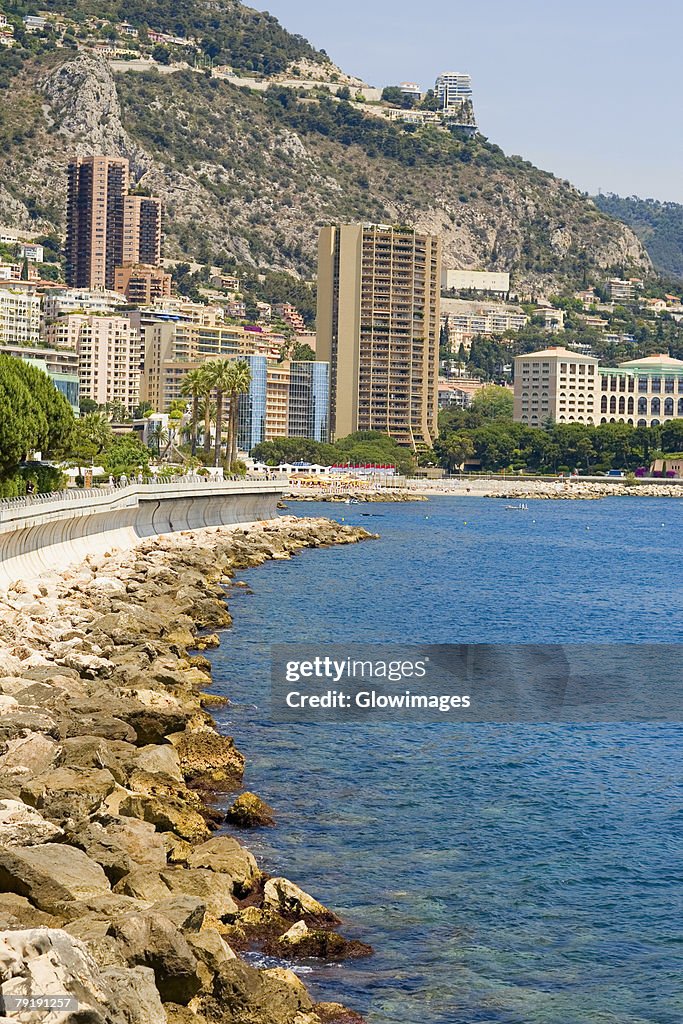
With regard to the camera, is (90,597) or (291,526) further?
(291,526)

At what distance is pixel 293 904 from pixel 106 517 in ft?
163

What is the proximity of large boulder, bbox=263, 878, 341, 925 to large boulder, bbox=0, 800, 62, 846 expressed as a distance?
298cm

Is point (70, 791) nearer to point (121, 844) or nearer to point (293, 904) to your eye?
point (121, 844)

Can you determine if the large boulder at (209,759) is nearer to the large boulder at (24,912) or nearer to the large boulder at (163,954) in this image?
the large boulder at (24,912)

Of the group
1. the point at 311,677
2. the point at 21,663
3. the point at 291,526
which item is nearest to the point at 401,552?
the point at 291,526

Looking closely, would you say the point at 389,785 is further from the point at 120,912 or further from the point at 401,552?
the point at 401,552

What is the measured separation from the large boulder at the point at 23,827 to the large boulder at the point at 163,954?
344 centimetres

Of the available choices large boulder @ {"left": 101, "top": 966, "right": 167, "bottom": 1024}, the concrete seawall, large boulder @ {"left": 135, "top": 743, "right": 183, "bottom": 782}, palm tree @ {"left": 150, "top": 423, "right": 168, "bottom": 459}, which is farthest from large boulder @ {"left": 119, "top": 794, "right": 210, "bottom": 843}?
palm tree @ {"left": 150, "top": 423, "right": 168, "bottom": 459}

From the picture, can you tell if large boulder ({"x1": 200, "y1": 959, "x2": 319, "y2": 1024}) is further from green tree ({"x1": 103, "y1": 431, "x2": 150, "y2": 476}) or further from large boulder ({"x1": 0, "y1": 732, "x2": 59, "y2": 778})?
green tree ({"x1": 103, "y1": 431, "x2": 150, "y2": 476})

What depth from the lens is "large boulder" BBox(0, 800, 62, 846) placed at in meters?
20.1

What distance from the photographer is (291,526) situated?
10525cm

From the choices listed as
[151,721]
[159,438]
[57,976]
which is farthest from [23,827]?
[159,438]

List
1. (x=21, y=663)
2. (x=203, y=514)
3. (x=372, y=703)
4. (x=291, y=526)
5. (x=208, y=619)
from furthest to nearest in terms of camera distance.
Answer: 1. (x=291, y=526)
2. (x=203, y=514)
3. (x=208, y=619)
4. (x=372, y=703)
5. (x=21, y=663)

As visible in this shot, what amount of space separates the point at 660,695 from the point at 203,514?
5678 centimetres
